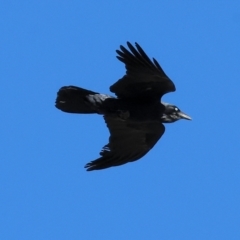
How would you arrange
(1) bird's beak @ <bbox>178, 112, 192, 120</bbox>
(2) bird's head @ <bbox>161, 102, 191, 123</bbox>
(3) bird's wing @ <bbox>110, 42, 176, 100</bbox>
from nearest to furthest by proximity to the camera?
(3) bird's wing @ <bbox>110, 42, 176, 100</bbox> → (2) bird's head @ <bbox>161, 102, 191, 123</bbox> → (1) bird's beak @ <bbox>178, 112, 192, 120</bbox>

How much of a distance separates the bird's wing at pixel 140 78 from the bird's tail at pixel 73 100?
459mm

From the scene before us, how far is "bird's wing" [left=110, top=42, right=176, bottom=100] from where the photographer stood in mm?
18281

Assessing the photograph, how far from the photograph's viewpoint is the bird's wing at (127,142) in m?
A: 19.6

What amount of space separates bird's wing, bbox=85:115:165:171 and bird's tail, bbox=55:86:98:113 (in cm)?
60

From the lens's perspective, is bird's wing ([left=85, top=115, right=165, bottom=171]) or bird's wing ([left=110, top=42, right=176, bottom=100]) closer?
bird's wing ([left=110, top=42, right=176, bottom=100])

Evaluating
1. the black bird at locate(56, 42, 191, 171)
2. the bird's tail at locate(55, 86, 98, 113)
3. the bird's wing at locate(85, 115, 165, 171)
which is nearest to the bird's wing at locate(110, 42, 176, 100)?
the black bird at locate(56, 42, 191, 171)

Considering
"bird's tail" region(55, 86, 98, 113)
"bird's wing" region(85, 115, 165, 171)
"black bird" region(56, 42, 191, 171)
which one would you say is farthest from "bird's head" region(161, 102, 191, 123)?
"bird's tail" region(55, 86, 98, 113)

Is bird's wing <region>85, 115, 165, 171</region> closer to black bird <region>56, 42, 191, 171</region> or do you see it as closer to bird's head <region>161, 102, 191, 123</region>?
black bird <region>56, 42, 191, 171</region>

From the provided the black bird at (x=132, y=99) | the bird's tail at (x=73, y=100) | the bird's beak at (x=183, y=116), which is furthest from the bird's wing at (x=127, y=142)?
the bird's tail at (x=73, y=100)

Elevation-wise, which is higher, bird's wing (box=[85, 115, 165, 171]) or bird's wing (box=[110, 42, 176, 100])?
bird's wing (box=[110, 42, 176, 100])

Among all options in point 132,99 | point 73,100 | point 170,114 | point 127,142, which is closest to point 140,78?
point 132,99

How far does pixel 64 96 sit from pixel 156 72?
60.9 inches

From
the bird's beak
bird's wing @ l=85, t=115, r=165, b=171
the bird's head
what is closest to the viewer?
the bird's head

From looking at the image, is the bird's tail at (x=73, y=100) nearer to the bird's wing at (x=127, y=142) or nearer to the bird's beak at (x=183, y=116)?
the bird's wing at (x=127, y=142)
